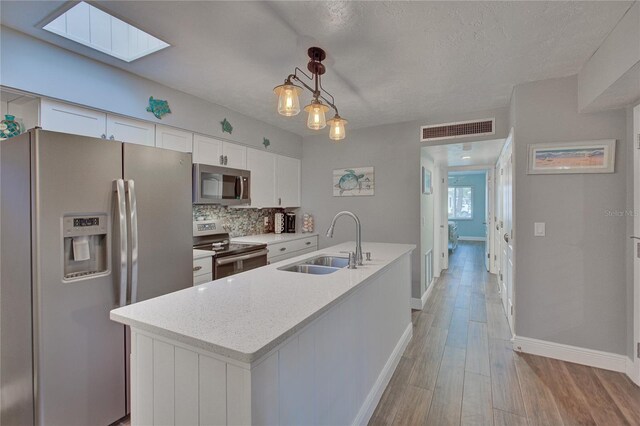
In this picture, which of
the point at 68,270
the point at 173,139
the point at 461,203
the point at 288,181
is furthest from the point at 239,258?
the point at 461,203

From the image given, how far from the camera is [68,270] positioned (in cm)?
161

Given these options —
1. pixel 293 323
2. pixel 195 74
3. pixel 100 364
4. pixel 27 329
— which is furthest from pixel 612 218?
pixel 27 329

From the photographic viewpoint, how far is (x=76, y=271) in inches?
64.7

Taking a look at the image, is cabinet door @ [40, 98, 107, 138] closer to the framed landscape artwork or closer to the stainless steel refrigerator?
the stainless steel refrigerator

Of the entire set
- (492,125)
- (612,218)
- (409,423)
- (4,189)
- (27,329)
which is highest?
(492,125)

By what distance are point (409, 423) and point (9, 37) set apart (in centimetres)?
336

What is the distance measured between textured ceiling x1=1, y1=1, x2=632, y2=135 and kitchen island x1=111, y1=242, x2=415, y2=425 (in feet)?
4.94

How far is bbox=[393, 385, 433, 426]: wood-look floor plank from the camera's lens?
1796mm

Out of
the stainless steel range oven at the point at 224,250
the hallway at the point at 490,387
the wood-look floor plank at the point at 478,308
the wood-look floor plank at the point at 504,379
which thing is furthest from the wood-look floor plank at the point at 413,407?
the stainless steel range oven at the point at 224,250

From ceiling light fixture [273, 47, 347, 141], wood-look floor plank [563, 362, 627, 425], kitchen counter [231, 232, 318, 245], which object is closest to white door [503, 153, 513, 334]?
wood-look floor plank [563, 362, 627, 425]

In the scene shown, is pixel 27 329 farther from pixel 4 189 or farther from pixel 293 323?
pixel 293 323

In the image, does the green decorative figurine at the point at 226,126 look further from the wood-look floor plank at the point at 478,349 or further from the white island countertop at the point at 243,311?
the wood-look floor plank at the point at 478,349

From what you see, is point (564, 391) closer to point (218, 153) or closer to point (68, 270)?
point (68, 270)

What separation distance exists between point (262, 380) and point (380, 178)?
11.1 feet
